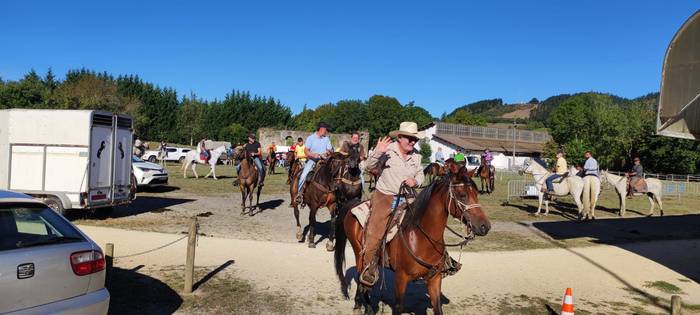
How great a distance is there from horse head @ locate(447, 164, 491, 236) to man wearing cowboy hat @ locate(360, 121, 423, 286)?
71 centimetres

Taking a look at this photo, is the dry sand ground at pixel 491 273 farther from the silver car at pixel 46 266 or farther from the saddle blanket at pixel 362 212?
the silver car at pixel 46 266

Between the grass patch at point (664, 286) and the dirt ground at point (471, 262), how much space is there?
24 mm

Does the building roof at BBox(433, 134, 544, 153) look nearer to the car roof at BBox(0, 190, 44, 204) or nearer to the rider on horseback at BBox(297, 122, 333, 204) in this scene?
the rider on horseback at BBox(297, 122, 333, 204)

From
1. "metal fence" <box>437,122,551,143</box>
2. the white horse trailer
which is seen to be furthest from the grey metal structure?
"metal fence" <box>437,122,551,143</box>

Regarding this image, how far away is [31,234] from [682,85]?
401 inches

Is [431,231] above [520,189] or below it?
above

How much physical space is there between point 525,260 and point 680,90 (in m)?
4.36

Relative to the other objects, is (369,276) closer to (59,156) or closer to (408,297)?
(408,297)

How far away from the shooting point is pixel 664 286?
888 centimetres

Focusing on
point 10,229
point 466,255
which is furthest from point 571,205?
point 10,229

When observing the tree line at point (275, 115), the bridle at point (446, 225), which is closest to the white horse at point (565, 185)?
the bridle at point (446, 225)

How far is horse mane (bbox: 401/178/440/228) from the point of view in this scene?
552 centimetres

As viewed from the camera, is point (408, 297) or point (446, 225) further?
point (408, 297)

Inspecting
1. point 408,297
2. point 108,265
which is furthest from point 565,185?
point 108,265
